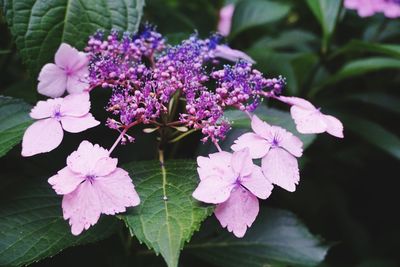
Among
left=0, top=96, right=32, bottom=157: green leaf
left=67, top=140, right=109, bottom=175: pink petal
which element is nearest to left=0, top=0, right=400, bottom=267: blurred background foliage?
left=0, top=96, right=32, bottom=157: green leaf

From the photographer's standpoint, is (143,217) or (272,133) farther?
(272,133)

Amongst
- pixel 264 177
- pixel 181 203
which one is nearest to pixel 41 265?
pixel 181 203

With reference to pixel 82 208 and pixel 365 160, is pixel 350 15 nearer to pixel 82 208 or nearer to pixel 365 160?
pixel 365 160

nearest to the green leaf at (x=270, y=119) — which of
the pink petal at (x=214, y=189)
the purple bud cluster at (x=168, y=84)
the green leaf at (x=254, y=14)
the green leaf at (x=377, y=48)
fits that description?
the purple bud cluster at (x=168, y=84)

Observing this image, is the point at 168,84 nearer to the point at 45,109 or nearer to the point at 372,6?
the point at 45,109

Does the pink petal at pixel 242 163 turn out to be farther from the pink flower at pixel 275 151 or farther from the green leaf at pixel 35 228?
the green leaf at pixel 35 228

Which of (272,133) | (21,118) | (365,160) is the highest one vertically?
(272,133)

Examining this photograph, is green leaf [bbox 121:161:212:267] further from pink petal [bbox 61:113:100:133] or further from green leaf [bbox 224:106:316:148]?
green leaf [bbox 224:106:316:148]
